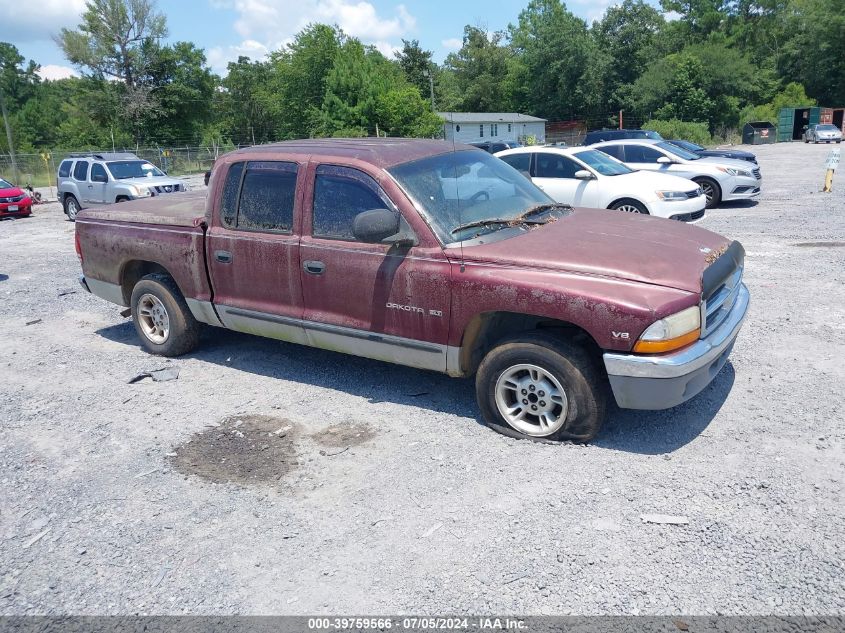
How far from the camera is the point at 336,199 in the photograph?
5020mm

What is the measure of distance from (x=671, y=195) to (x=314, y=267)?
8136 mm

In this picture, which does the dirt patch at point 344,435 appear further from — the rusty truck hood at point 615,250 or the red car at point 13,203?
the red car at point 13,203

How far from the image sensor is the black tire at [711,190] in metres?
14.7

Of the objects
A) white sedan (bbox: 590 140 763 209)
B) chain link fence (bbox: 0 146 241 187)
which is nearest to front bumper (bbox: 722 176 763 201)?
white sedan (bbox: 590 140 763 209)

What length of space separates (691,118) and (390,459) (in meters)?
62.8

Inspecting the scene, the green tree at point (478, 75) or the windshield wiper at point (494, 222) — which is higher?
the green tree at point (478, 75)

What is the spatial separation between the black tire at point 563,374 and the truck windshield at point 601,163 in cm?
803

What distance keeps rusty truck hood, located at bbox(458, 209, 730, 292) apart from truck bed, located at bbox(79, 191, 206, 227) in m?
2.80

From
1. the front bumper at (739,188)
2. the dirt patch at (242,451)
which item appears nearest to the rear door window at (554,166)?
the front bumper at (739,188)

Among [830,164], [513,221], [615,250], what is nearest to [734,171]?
[830,164]

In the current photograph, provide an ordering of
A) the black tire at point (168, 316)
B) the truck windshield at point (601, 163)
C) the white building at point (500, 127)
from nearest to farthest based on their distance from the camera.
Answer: the black tire at point (168, 316)
the truck windshield at point (601, 163)
the white building at point (500, 127)

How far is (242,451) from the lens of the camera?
15.0 ft

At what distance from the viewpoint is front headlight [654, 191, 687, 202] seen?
11156 millimetres

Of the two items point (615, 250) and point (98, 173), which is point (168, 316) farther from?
point (98, 173)
